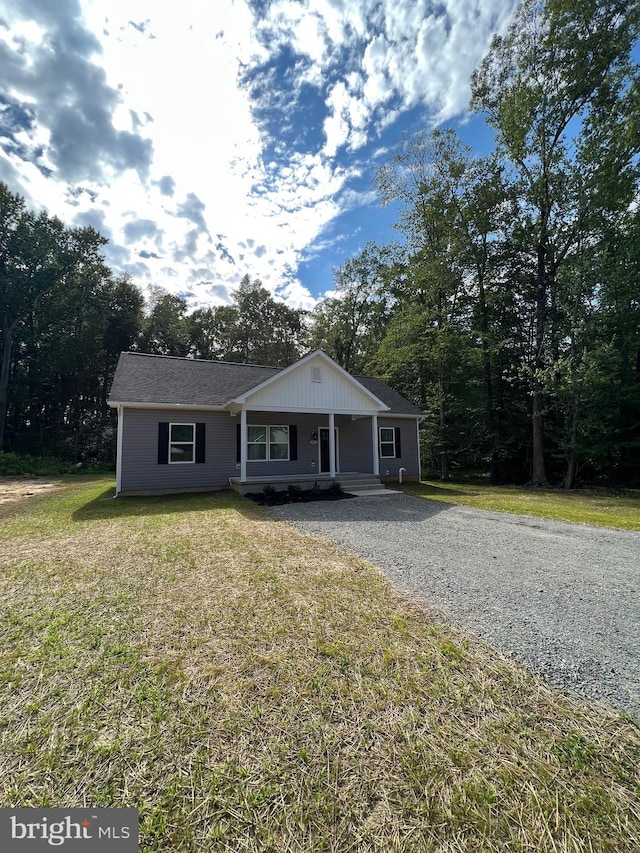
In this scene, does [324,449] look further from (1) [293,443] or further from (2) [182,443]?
(2) [182,443]

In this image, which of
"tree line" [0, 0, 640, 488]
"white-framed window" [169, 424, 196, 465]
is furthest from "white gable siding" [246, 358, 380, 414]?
"tree line" [0, 0, 640, 488]

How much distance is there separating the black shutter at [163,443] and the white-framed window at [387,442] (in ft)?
27.8

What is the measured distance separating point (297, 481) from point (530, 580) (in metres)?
8.02

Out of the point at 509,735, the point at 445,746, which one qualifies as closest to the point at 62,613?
the point at 445,746

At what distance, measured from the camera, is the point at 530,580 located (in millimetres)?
4234

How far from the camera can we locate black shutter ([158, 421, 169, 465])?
10.9 metres

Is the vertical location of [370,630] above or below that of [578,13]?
below

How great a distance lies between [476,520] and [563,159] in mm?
16813

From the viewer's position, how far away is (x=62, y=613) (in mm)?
3361

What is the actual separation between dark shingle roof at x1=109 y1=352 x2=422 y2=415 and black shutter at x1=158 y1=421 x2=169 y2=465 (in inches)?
31.2

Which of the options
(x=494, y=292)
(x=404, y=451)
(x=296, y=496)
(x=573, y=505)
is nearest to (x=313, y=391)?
(x=296, y=496)

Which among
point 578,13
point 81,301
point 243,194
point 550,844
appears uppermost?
point 578,13

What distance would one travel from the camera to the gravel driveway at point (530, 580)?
2682 mm

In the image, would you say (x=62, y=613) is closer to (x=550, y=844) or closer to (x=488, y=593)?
(x=550, y=844)
